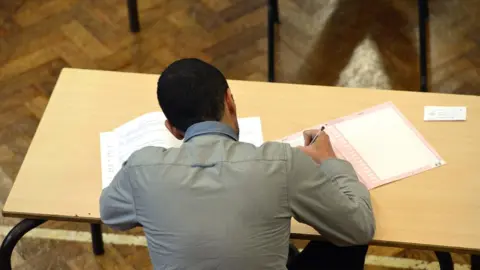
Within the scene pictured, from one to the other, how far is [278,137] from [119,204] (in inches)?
16.0

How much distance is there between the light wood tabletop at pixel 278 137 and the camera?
1324 millimetres

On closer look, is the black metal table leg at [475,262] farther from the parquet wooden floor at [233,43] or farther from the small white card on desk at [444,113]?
the parquet wooden floor at [233,43]

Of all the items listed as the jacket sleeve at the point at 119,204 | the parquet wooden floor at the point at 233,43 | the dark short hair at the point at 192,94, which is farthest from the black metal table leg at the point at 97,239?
the dark short hair at the point at 192,94

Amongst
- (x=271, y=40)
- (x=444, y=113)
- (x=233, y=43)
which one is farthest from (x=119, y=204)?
(x=233, y=43)

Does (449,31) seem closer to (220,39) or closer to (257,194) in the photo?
(220,39)

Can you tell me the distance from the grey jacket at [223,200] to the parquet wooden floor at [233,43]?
4.42ft

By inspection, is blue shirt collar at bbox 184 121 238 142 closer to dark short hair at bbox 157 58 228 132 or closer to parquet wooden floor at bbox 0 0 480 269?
dark short hair at bbox 157 58 228 132

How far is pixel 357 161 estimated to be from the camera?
1426mm

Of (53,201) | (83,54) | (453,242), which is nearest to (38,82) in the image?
(83,54)

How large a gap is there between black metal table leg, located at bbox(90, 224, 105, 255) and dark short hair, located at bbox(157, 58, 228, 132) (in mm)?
917

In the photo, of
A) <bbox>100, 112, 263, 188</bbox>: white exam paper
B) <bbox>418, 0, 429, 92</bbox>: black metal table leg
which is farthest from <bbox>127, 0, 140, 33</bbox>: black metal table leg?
<bbox>100, 112, 263, 188</bbox>: white exam paper

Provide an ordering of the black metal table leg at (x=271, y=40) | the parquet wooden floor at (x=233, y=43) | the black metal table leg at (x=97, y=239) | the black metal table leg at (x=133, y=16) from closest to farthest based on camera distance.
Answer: the black metal table leg at (x=97, y=239), the black metal table leg at (x=271, y=40), the parquet wooden floor at (x=233, y=43), the black metal table leg at (x=133, y=16)

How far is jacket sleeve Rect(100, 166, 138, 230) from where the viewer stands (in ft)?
3.96

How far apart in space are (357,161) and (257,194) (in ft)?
1.24
